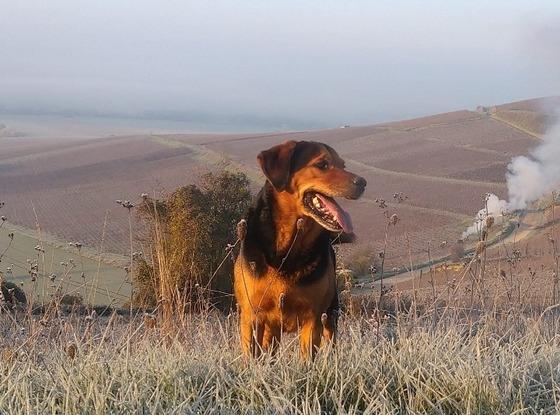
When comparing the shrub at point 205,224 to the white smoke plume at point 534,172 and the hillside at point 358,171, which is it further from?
the white smoke plume at point 534,172

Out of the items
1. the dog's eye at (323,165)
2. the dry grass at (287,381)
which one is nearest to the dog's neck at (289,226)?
the dog's eye at (323,165)

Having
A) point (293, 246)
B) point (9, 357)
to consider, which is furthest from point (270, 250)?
point (9, 357)

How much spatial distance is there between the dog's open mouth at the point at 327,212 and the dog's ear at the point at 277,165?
0.19 m

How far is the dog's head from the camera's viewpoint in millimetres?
4648

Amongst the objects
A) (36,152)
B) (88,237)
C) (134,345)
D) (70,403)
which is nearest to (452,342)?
(134,345)

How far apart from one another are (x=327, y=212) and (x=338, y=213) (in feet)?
0.27

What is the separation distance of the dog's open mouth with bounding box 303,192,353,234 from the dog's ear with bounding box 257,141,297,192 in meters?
0.19

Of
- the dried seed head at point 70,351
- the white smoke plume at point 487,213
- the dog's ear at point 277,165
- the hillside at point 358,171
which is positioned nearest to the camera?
the dried seed head at point 70,351

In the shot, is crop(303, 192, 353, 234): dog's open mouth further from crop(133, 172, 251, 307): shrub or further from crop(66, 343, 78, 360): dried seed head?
crop(133, 172, 251, 307): shrub

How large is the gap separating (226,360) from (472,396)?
1.43 m

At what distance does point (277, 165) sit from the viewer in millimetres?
4742

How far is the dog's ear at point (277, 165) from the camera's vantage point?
15.5 ft

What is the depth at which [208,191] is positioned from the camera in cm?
1730

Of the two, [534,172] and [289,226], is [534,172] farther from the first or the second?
[289,226]
